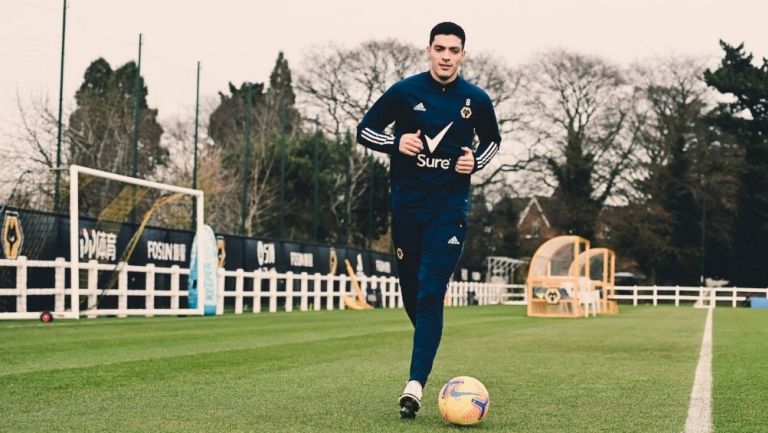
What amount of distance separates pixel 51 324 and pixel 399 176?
1161 cm

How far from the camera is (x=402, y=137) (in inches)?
254

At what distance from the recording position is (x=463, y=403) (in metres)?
5.69

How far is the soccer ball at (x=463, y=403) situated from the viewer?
5672 millimetres

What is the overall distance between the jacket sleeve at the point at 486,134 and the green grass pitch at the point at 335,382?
1.46 metres

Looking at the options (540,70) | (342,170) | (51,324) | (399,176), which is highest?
(540,70)

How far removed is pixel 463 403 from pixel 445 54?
2.02 meters

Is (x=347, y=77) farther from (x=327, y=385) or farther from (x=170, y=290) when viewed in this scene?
(x=327, y=385)

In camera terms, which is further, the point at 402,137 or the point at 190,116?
the point at 190,116

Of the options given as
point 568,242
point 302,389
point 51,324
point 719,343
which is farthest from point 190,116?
point 302,389

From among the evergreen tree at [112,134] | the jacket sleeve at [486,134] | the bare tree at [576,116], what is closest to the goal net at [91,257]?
the evergreen tree at [112,134]

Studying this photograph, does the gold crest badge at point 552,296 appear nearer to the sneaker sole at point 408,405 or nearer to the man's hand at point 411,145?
the man's hand at point 411,145

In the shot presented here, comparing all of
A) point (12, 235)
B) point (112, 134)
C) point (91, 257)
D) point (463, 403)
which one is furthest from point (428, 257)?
point (112, 134)

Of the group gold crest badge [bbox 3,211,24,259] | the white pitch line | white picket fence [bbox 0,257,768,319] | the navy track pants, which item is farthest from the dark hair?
gold crest badge [bbox 3,211,24,259]

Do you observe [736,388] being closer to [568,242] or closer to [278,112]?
[568,242]
